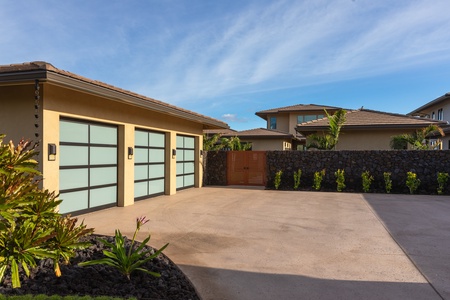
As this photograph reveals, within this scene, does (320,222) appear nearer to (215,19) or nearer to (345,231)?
(345,231)

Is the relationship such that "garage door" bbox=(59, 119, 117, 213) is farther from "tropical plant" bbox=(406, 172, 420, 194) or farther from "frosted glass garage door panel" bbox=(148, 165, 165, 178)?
"tropical plant" bbox=(406, 172, 420, 194)

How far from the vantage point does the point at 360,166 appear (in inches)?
615

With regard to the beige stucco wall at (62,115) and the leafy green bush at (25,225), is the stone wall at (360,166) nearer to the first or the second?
the beige stucco wall at (62,115)

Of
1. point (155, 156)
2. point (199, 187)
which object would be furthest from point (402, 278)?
point (199, 187)

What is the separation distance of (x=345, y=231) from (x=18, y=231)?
21.8 ft

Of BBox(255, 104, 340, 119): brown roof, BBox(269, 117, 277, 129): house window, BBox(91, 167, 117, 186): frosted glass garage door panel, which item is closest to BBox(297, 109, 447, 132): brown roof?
BBox(255, 104, 340, 119): brown roof

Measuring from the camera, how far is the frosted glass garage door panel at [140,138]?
11312 mm

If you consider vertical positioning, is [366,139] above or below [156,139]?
above

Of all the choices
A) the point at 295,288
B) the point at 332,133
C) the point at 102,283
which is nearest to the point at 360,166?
the point at 332,133

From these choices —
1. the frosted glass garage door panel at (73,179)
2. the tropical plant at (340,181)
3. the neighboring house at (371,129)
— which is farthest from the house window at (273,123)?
the frosted glass garage door panel at (73,179)

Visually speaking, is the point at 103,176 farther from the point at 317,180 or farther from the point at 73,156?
the point at 317,180

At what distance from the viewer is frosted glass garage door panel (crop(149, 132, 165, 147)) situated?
484 inches

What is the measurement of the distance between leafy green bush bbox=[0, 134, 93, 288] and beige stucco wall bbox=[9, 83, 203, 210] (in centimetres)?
322

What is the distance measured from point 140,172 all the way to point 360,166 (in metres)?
10.7
